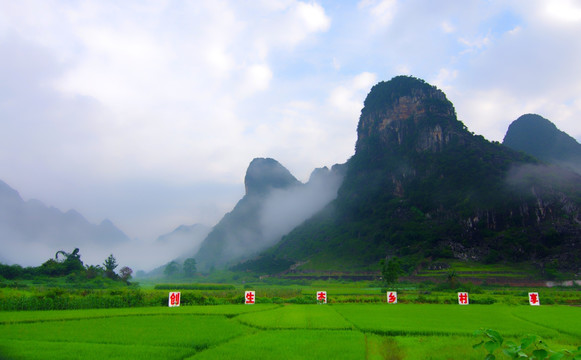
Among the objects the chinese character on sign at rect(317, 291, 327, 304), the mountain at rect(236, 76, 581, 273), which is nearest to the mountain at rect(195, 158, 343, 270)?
the mountain at rect(236, 76, 581, 273)

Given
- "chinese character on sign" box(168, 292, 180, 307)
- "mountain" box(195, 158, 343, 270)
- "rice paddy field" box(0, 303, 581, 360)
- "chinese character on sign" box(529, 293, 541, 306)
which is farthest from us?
"mountain" box(195, 158, 343, 270)

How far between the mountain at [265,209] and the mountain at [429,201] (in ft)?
101

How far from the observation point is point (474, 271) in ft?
167

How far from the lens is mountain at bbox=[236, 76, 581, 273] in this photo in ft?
209

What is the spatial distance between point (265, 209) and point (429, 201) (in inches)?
3292

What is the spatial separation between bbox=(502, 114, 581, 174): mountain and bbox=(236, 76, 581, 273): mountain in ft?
105

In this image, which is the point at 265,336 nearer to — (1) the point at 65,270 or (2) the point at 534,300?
(2) the point at 534,300

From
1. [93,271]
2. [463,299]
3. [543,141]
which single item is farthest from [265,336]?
[543,141]

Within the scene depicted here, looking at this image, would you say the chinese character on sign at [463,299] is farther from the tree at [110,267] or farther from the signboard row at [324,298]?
the tree at [110,267]

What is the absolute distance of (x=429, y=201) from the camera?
86.4 m

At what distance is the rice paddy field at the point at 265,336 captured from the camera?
9008 mm

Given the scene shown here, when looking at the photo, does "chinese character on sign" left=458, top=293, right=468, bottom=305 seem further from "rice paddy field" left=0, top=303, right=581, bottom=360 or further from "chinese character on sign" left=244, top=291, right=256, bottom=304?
"chinese character on sign" left=244, top=291, right=256, bottom=304

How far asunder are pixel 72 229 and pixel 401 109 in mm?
149538

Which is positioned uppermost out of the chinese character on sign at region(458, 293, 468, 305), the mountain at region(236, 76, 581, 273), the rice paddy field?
the mountain at region(236, 76, 581, 273)
